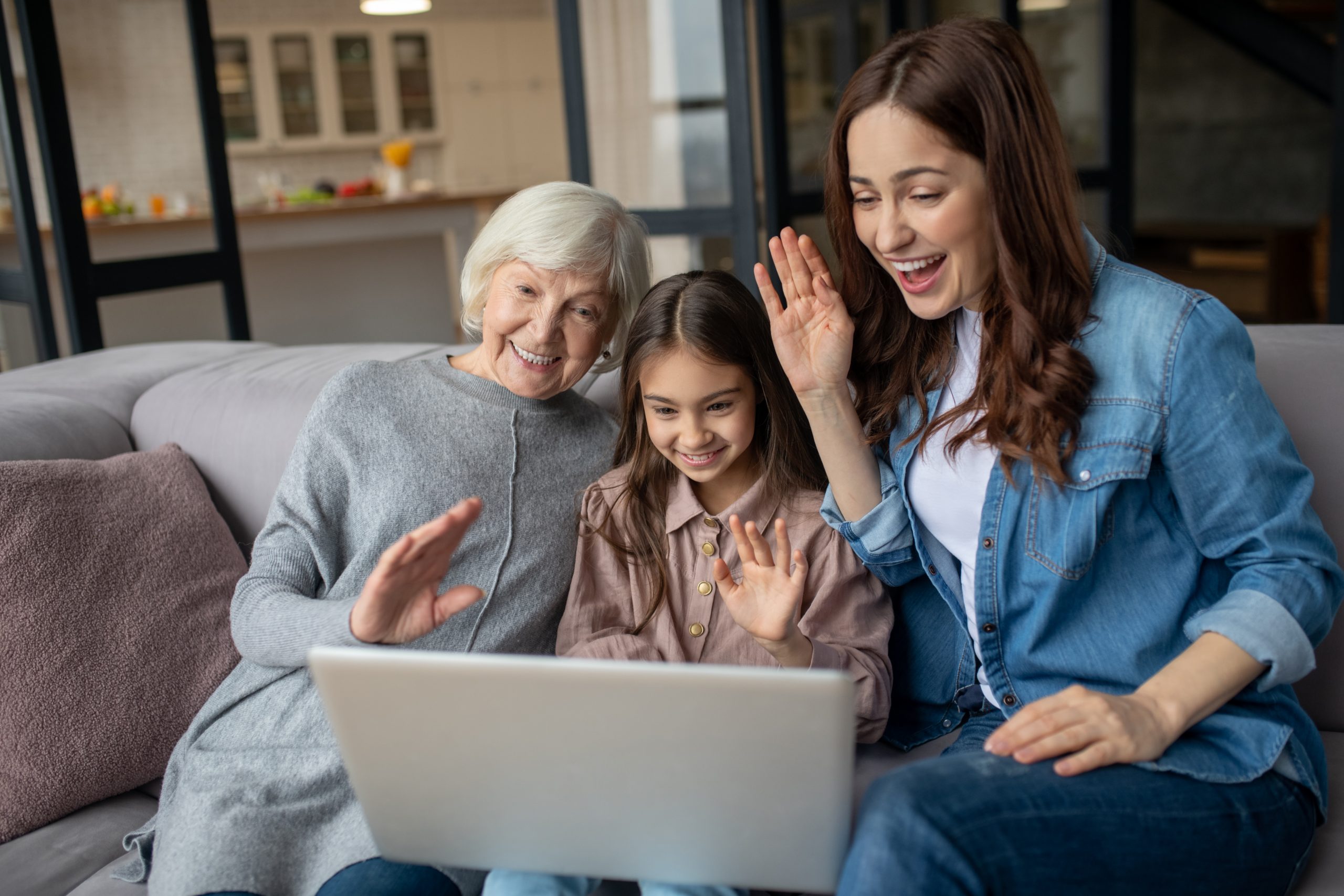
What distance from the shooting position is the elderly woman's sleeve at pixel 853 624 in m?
1.36

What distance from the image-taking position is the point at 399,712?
3.05 ft

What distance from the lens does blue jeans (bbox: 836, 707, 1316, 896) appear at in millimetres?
974

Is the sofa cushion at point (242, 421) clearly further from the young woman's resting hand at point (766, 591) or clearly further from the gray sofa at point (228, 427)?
the young woman's resting hand at point (766, 591)

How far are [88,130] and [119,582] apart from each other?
7299 millimetres

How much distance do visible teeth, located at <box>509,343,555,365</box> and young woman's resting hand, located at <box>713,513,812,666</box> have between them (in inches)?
14.9

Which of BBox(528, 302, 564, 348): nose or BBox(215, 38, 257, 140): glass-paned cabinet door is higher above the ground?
BBox(215, 38, 257, 140): glass-paned cabinet door

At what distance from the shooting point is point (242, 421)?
186 centimetres

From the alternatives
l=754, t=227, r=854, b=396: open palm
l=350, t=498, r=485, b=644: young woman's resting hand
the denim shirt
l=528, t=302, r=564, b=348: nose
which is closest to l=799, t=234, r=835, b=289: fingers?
l=754, t=227, r=854, b=396: open palm

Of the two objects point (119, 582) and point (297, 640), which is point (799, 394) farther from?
point (119, 582)

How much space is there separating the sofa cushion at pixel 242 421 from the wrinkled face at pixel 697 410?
1.96ft

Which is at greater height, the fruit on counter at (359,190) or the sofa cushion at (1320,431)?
the fruit on counter at (359,190)

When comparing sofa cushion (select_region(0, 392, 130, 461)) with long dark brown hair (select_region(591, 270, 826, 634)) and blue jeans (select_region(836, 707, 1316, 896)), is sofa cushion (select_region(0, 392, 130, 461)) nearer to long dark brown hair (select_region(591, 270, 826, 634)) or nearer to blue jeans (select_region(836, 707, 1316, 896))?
long dark brown hair (select_region(591, 270, 826, 634))

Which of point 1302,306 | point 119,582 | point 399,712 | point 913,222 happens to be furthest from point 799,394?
point 1302,306

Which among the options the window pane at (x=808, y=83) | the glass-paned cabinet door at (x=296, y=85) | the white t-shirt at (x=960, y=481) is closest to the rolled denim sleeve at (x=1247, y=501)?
the white t-shirt at (x=960, y=481)
